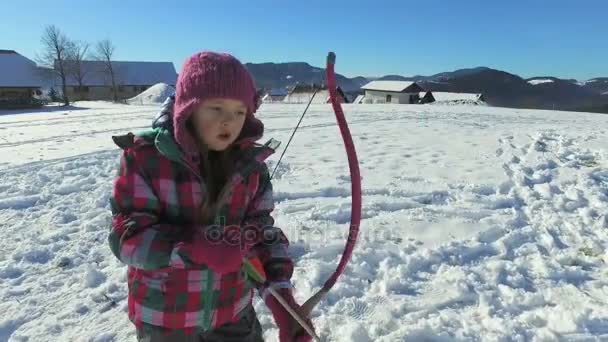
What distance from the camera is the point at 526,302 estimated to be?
3131 mm

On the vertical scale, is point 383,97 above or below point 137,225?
above

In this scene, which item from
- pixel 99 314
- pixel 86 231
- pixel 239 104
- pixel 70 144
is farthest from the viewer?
pixel 70 144

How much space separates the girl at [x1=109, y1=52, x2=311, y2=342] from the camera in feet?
4.98

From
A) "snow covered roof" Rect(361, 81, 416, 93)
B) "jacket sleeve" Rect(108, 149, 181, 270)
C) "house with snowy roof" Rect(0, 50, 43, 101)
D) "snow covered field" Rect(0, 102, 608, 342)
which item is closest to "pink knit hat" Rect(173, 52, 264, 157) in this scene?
"jacket sleeve" Rect(108, 149, 181, 270)

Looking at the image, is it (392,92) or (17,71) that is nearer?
(17,71)

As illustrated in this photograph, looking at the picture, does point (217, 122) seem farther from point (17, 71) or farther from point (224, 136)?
point (17, 71)

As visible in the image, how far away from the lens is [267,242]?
189 centimetres

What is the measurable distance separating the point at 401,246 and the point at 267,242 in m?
2.49

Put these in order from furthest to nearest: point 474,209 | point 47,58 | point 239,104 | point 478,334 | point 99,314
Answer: point 47,58 < point 474,209 < point 99,314 < point 478,334 < point 239,104

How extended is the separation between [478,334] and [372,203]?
104 inches

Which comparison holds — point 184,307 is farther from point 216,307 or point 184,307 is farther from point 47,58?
point 47,58

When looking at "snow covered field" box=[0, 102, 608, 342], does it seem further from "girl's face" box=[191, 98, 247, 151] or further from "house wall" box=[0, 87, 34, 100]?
"house wall" box=[0, 87, 34, 100]

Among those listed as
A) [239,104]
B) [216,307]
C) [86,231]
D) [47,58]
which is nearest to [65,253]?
[86,231]

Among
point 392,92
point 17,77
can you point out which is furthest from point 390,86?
point 17,77
